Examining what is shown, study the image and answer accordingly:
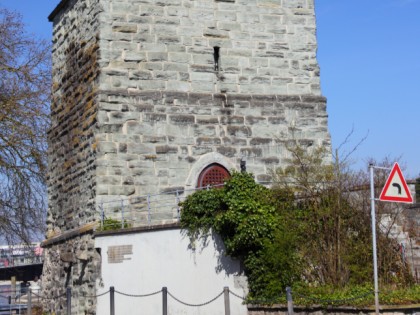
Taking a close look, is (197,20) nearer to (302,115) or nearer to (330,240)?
(302,115)

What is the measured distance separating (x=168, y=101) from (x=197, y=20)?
7.97 ft

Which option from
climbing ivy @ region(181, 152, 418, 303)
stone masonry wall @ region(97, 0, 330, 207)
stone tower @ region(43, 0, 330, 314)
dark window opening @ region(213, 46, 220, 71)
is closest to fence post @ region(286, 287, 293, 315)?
climbing ivy @ region(181, 152, 418, 303)

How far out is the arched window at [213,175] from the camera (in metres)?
20.4

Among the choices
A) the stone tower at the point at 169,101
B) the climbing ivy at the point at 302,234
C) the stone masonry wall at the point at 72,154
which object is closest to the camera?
the climbing ivy at the point at 302,234

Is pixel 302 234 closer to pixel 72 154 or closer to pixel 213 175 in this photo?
pixel 213 175

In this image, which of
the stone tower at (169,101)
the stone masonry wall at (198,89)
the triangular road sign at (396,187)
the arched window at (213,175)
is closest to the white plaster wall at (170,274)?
the stone tower at (169,101)

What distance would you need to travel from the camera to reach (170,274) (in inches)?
703

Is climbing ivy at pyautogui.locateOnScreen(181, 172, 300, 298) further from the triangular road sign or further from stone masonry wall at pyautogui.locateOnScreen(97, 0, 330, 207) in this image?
the triangular road sign

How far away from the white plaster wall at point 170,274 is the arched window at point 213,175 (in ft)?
8.85

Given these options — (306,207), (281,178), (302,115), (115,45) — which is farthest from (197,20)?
(306,207)

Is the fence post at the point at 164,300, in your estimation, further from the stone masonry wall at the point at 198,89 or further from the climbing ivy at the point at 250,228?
the stone masonry wall at the point at 198,89

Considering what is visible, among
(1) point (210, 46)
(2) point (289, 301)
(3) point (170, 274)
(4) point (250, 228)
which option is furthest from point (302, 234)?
(1) point (210, 46)

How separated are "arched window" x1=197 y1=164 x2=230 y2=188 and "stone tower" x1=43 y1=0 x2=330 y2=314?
5 centimetres

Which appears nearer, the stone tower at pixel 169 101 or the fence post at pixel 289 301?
the fence post at pixel 289 301
